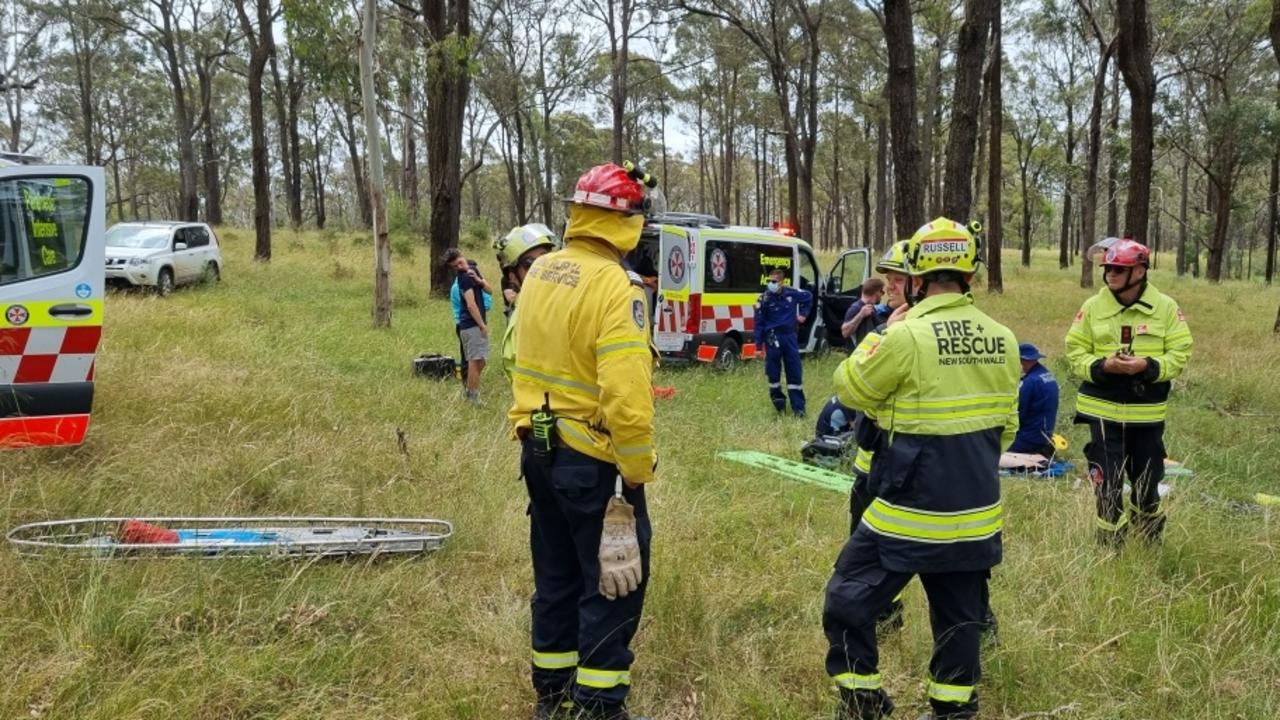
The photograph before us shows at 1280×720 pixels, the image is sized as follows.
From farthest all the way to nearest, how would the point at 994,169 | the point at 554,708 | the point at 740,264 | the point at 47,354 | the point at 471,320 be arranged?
the point at 994,169, the point at 740,264, the point at 471,320, the point at 47,354, the point at 554,708

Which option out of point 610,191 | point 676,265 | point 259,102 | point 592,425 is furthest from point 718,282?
point 259,102

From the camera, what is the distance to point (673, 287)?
32.7 feet

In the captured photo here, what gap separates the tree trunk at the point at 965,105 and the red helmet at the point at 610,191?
6856mm

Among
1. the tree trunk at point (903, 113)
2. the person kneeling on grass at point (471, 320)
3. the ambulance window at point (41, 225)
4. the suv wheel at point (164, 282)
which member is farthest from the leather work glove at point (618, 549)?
the suv wheel at point (164, 282)

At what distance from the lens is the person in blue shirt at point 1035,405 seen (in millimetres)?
5902

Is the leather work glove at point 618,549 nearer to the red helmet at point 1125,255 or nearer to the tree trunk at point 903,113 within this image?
the red helmet at point 1125,255

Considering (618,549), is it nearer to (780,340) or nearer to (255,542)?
(255,542)

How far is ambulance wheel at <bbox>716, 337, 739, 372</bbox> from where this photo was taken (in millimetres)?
10539

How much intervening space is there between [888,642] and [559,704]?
1424 mm

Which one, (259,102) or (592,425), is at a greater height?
(259,102)

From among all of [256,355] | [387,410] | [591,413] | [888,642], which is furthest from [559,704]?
[256,355]

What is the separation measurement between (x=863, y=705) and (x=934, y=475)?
2.74 feet

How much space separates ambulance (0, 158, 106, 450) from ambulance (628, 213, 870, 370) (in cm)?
612

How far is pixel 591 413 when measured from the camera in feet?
7.99
